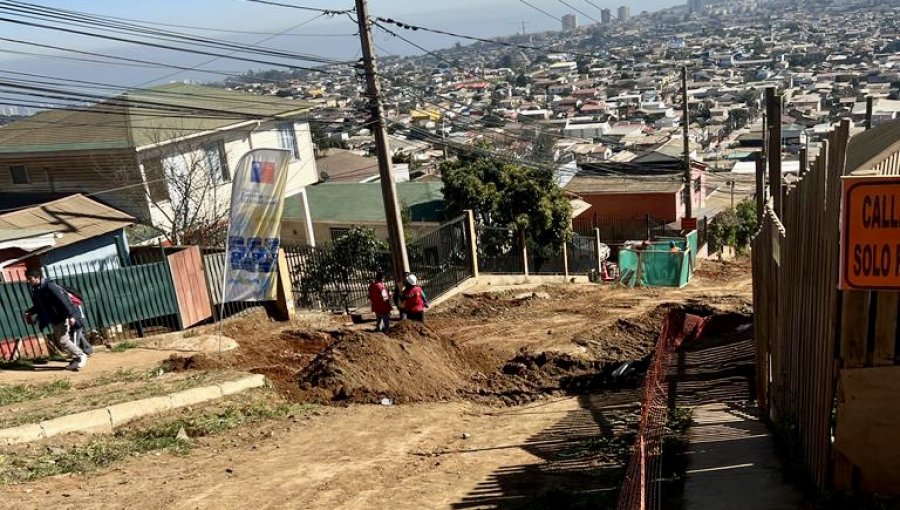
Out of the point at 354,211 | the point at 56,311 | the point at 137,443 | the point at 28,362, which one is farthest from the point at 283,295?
the point at 354,211

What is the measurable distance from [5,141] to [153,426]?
21.7m

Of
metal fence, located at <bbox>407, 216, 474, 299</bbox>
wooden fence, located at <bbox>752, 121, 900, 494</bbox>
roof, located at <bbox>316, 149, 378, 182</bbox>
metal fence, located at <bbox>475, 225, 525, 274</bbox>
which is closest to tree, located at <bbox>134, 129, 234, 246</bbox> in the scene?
metal fence, located at <bbox>407, 216, 474, 299</bbox>

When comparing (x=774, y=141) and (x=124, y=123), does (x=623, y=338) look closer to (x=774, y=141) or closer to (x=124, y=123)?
(x=774, y=141)

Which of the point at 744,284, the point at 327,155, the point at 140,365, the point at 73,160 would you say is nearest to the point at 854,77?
the point at 327,155

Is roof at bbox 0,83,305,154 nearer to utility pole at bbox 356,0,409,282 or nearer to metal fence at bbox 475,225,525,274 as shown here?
metal fence at bbox 475,225,525,274

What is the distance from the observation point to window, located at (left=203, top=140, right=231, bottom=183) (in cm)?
2711

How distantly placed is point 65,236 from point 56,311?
7.47m

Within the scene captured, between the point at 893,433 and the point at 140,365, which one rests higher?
the point at 893,433

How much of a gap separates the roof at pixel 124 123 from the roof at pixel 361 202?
5152 mm

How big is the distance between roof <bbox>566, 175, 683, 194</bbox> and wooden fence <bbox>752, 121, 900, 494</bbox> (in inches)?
1367

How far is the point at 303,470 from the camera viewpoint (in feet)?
25.8

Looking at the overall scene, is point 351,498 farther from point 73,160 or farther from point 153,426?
point 73,160

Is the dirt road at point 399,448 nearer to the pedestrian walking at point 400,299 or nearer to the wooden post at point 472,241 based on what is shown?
the pedestrian walking at point 400,299

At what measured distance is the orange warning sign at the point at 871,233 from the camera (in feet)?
14.6
